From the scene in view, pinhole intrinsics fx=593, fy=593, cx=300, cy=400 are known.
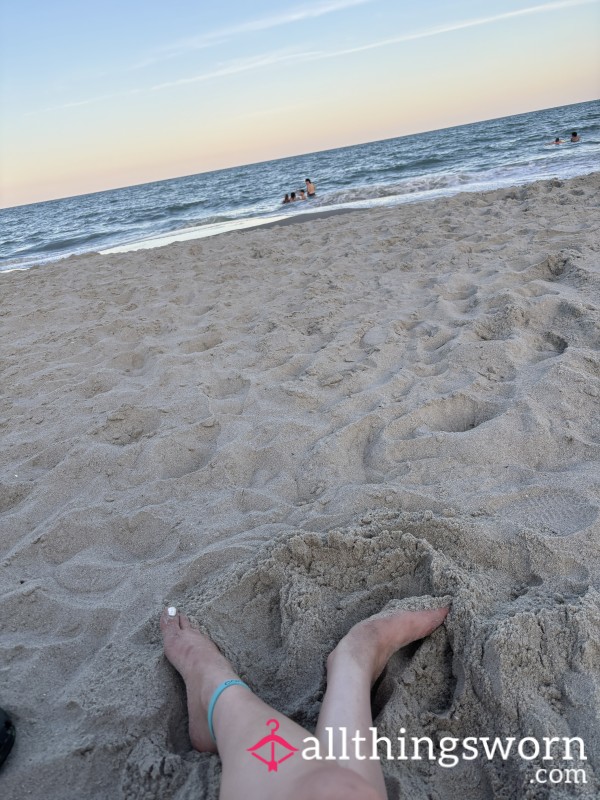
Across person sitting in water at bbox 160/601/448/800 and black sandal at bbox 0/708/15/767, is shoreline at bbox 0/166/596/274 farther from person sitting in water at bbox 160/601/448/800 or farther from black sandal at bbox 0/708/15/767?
black sandal at bbox 0/708/15/767

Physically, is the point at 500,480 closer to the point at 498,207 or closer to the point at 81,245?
the point at 498,207

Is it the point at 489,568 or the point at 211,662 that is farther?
the point at 489,568

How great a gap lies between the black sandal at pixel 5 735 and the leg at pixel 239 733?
381mm

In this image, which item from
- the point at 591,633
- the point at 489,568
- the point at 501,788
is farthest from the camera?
the point at 489,568

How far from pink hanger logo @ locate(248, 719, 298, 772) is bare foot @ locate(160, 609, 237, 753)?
227mm

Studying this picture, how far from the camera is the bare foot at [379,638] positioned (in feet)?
4.60

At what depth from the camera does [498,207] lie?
588cm

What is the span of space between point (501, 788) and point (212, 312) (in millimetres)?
3476

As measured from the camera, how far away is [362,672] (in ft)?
4.49

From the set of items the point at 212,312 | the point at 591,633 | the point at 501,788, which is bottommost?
the point at 501,788

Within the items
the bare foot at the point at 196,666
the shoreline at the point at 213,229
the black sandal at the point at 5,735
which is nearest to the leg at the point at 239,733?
the bare foot at the point at 196,666

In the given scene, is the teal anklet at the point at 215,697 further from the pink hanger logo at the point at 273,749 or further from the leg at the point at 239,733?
the pink hanger logo at the point at 273,749

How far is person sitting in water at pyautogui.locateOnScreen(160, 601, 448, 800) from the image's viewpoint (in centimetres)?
101

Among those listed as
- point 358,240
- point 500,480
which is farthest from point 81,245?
point 500,480
